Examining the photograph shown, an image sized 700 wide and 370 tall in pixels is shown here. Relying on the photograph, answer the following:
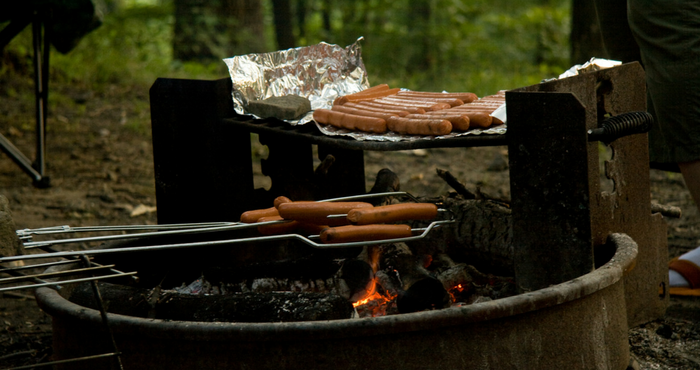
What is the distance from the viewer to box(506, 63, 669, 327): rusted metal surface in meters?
2.40

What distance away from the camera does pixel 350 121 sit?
2.77 m

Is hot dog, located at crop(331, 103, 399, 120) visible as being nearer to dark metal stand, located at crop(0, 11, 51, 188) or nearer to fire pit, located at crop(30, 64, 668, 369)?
fire pit, located at crop(30, 64, 668, 369)

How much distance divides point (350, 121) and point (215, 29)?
8.57m

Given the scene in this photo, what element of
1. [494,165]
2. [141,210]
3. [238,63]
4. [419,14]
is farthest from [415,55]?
[238,63]

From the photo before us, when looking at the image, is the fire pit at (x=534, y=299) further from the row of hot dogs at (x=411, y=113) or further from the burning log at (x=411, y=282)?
the burning log at (x=411, y=282)

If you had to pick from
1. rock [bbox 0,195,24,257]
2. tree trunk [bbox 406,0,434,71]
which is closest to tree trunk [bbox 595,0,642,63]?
rock [bbox 0,195,24,257]

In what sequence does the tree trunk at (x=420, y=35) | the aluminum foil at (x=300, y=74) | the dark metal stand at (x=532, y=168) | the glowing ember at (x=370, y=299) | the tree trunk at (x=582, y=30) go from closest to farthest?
the dark metal stand at (x=532, y=168) < the glowing ember at (x=370, y=299) < the aluminum foil at (x=300, y=74) < the tree trunk at (x=582, y=30) < the tree trunk at (x=420, y=35)

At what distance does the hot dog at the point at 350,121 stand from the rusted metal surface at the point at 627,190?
0.62 m

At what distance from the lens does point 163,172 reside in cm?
332

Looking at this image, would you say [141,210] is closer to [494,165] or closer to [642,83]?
[494,165]

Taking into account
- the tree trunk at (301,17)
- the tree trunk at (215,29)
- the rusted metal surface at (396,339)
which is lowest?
the rusted metal surface at (396,339)

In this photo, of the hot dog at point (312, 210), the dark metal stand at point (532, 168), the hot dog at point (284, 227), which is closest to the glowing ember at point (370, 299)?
the hot dog at point (284, 227)

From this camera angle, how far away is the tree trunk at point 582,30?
29.4 ft

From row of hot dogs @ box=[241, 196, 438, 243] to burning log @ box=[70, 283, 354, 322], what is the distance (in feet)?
0.74
